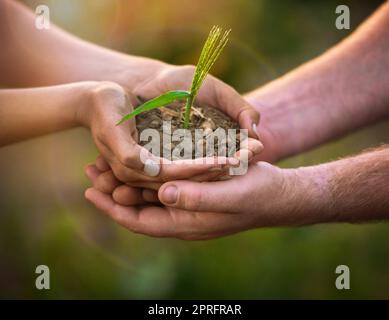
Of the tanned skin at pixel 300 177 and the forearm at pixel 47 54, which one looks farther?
the forearm at pixel 47 54

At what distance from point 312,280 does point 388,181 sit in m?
0.69

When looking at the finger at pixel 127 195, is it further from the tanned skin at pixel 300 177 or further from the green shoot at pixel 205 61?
the green shoot at pixel 205 61

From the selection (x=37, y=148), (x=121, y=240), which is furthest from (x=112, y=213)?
(x=37, y=148)

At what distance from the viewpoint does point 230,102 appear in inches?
35.6

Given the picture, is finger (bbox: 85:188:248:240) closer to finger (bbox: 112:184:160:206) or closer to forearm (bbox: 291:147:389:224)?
finger (bbox: 112:184:160:206)

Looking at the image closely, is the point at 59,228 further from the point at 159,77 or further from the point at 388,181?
the point at 388,181

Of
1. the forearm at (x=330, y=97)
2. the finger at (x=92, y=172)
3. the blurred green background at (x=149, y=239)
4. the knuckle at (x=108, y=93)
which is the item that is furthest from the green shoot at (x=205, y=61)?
the blurred green background at (x=149, y=239)

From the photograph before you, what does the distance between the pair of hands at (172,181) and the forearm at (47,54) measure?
0.16 m

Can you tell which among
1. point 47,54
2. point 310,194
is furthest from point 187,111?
point 47,54

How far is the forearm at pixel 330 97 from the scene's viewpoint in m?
1.13

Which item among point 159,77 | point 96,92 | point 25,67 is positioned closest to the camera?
point 96,92

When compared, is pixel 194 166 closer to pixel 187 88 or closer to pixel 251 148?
pixel 251 148

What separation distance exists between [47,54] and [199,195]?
1.75 ft

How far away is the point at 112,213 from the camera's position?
890mm
